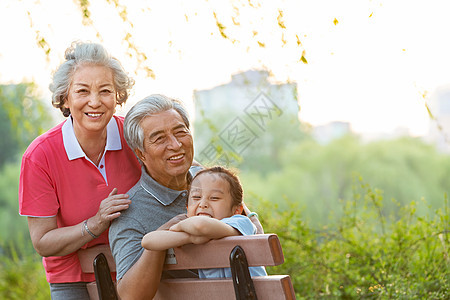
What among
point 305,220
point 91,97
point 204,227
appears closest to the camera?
point 204,227

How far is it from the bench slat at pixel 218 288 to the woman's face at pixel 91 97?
2.54 feet

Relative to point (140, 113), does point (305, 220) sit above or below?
below

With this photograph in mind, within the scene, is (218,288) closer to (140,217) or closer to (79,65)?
(140,217)

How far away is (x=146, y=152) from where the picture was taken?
7.77 ft

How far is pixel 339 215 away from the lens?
230 inches

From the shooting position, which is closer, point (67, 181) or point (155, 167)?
point (155, 167)

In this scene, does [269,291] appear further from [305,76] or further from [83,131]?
[305,76]

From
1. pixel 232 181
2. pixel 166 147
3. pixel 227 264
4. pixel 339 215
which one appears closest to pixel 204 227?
pixel 227 264

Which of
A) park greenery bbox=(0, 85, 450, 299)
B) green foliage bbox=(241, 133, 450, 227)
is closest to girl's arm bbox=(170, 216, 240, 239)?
park greenery bbox=(0, 85, 450, 299)

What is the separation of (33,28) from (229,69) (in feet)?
4.44

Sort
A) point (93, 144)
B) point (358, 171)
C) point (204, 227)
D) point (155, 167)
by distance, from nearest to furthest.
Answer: point (204, 227) → point (155, 167) → point (93, 144) → point (358, 171)

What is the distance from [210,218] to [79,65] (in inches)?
39.9

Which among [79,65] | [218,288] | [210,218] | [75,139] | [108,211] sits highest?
[79,65]

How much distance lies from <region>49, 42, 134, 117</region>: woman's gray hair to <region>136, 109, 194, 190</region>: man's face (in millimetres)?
368
